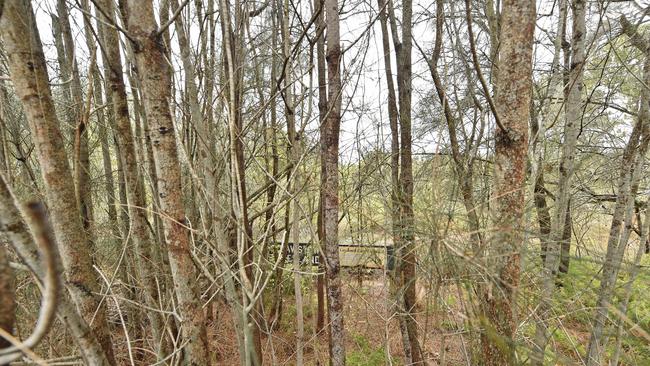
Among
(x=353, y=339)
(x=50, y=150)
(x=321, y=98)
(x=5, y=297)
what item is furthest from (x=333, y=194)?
(x=353, y=339)

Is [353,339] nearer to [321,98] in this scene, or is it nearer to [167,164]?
[321,98]

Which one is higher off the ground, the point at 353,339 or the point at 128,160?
the point at 128,160

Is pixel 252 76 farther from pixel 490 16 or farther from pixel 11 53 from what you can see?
pixel 11 53

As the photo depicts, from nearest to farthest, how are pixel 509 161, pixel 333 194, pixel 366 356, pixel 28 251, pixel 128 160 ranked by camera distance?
pixel 28 251, pixel 509 161, pixel 333 194, pixel 128 160, pixel 366 356

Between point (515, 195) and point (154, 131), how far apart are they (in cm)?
136

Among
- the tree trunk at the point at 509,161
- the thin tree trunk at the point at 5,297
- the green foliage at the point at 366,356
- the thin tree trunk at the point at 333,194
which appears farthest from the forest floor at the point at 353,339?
the thin tree trunk at the point at 5,297

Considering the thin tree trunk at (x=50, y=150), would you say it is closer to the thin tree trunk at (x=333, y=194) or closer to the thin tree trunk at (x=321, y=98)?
the thin tree trunk at (x=321, y=98)

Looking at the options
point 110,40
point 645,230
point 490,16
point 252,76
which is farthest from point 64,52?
point 645,230

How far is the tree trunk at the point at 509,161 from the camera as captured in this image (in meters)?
1.24

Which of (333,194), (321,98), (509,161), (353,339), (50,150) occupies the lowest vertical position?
(353,339)

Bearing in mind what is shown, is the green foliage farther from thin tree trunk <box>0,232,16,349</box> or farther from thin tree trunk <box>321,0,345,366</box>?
thin tree trunk <box>0,232,16,349</box>

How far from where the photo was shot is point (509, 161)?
131 cm

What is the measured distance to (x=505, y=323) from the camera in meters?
1.23

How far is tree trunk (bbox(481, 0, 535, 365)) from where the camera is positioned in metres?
1.24
